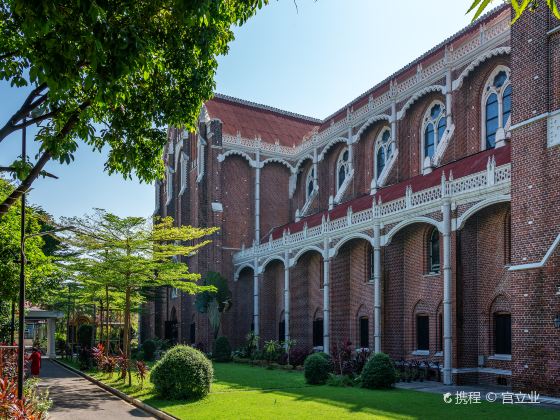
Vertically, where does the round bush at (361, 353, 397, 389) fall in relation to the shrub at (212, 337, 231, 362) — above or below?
above

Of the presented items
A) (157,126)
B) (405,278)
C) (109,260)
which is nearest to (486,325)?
(405,278)

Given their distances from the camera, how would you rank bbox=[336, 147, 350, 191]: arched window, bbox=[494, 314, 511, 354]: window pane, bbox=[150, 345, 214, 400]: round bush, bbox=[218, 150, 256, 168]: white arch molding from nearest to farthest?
bbox=[150, 345, 214, 400]: round bush
bbox=[494, 314, 511, 354]: window pane
bbox=[336, 147, 350, 191]: arched window
bbox=[218, 150, 256, 168]: white arch molding

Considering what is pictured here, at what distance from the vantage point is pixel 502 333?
22297 mm

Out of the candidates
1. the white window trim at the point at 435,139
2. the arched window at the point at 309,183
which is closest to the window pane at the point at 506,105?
the white window trim at the point at 435,139

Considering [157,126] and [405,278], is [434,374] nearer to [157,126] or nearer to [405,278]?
[405,278]

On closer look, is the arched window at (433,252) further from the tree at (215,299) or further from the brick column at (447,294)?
the tree at (215,299)

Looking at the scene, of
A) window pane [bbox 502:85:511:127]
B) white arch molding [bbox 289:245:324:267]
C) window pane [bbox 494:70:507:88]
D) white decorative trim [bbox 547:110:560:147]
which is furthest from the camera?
white arch molding [bbox 289:245:324:267]

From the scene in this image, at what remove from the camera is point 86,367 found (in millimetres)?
31234

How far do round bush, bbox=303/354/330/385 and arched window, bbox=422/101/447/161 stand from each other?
46.2 feet

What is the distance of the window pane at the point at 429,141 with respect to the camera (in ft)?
104

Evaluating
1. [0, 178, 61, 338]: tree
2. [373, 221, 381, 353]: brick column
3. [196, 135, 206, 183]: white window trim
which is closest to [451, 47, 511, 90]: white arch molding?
[373, 221, 381, 353]: brick column

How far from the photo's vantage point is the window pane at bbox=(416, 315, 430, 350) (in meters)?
26.3

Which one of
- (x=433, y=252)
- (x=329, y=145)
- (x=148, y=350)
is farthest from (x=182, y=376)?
(x=329, y=145)

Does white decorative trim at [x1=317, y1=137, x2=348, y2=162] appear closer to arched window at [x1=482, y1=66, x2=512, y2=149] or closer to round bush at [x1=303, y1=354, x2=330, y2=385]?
arched window at [x1=482, y1=66, x2=512, y2=149]
